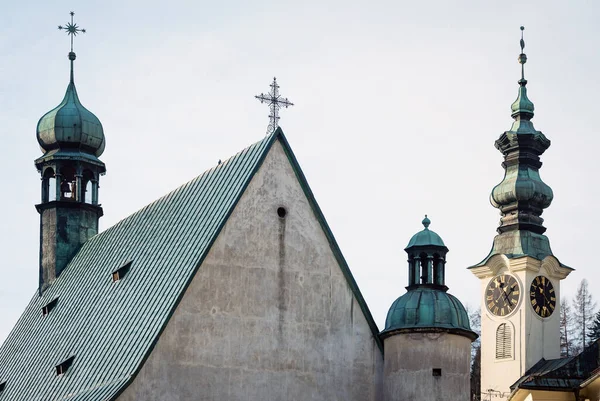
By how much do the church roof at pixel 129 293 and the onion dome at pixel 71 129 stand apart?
4784 millimetres

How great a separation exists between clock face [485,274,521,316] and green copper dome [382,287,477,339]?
44.1m

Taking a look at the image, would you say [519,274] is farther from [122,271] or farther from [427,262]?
[427,262]

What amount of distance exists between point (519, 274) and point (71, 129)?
3619cm

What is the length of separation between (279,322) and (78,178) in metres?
12.8

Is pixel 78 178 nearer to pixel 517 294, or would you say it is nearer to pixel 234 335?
pixel 234 335

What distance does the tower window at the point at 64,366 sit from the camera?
3697 cm

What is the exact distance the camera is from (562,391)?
43.1 m

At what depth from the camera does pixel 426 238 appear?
35.5 meters

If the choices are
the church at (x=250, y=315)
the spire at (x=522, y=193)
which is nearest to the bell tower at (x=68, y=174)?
the church at (x=250, y=315)

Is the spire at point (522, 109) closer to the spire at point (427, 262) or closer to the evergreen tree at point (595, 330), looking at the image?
the evergreen tree at point (595, 330)

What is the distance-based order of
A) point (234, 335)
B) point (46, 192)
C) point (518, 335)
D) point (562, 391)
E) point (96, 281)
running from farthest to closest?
point (518, 335) < point (46, 192) < point (562, 391) < point (96, 281) < point (234, 335)

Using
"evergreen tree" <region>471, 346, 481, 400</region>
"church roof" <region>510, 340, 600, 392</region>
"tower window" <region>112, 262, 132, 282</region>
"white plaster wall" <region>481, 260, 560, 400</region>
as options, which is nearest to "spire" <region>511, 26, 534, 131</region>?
"white plaster wall" <region>481, 260, 560, 400</region>

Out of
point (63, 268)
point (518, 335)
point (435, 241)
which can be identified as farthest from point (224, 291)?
point (518, 335)

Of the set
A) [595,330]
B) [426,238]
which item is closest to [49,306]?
[426,238]
